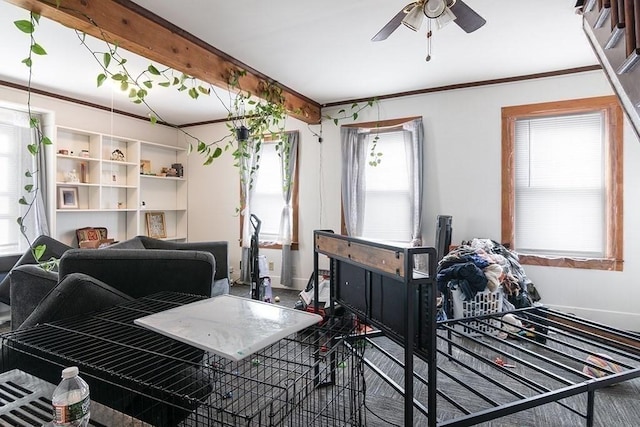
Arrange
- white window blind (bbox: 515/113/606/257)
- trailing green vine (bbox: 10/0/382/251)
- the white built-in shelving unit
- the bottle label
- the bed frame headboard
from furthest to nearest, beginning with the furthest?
the white built-in shelving unit → white window blind (bbox: 515/113/606/257) → trailing green vine (bbox: 10/0/382/251) → the bed frame headboard → the bottle label

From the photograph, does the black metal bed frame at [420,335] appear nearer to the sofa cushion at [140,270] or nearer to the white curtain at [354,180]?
the sofa cushion at [140,270]

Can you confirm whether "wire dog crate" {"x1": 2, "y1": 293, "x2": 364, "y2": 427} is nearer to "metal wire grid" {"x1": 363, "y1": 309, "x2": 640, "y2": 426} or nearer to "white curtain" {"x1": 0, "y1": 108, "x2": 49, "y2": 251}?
"metal wire grid" {"x1": 363, "y1": 309, "x2": 640, "y2": 426}

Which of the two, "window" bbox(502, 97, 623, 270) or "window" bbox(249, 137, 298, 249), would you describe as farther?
"window" bbox(249, 137, 298, 249)

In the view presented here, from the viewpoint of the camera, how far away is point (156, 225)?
543 cm

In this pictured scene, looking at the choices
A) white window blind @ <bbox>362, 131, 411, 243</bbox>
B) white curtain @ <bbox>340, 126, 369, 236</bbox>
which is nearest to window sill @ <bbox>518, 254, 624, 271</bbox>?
white window blind @ <bbox>362, 131, 411, 243</bbox>

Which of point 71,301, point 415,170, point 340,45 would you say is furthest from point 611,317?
point 71,301

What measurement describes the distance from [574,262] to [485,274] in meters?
1.28

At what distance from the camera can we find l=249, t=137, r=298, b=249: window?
195 inches

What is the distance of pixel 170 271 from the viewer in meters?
2.06

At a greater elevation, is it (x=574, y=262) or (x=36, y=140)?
(x=36, y=140)

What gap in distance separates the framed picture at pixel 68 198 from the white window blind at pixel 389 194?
12.1 ft

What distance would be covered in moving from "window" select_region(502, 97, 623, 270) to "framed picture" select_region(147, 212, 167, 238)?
190 inches

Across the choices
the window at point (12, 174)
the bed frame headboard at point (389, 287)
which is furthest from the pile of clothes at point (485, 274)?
the window at point (12, 174)

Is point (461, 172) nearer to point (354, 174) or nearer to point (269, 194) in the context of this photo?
point (354, 174)
